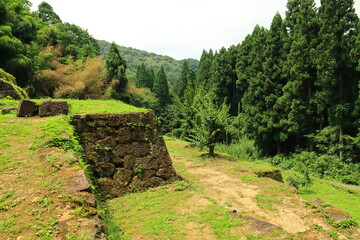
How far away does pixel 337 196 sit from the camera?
31.9 feet

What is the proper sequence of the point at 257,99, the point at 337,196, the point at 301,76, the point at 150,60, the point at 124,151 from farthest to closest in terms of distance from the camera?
1. the point at 150,60
2. the point at 257,99
3. the point at 301,76
4. the point at 337,196
5. the point at 124,151

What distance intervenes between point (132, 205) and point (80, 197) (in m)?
2.04

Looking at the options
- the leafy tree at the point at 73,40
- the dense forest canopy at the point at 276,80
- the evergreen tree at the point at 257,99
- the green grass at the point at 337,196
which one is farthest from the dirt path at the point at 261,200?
the leafy tree at the point at 73,40

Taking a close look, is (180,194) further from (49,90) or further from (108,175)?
(49,90)

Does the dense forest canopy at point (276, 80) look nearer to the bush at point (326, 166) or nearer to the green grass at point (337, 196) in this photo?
the bush at point (326, 166)

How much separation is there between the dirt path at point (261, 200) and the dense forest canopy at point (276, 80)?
10.7 ft

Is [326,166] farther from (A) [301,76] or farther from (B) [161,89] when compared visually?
(B) [161,89]

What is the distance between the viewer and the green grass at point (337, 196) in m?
8.16

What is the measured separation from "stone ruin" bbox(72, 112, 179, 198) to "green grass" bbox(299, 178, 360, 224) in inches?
222

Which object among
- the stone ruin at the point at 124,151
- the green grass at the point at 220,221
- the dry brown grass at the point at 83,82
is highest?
the dry brown grass at the point at 83,82

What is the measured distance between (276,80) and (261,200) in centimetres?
1691

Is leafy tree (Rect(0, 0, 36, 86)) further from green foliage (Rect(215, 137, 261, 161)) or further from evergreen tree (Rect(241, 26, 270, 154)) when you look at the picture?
evergreen tree (Rect(241, 26, 270, 154))

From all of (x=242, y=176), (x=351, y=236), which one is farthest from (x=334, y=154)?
(x=351, y=236)

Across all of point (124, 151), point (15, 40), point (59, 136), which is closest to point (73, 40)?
point (15, 40)
